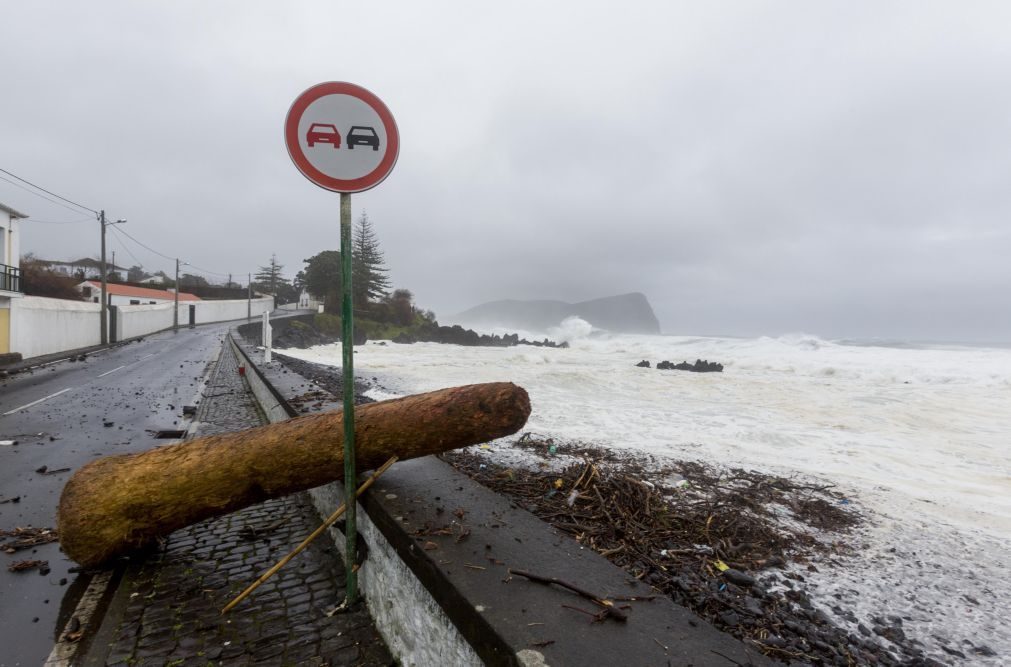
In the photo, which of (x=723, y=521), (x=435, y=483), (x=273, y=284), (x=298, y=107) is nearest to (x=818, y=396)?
(x=723, y=521)

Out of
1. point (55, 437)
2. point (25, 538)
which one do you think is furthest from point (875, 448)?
point (55, 437)

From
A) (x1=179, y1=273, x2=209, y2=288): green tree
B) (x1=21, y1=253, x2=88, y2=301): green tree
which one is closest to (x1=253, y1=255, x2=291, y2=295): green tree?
(x1=179, y1=273, x2=209, y2=288): green tree

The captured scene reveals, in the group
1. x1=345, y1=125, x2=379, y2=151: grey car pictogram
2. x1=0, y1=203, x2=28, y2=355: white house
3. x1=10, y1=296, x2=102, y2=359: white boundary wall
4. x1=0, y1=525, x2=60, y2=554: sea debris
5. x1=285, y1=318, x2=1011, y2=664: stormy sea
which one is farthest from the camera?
x1=10, y1=296, x2=102, y2=359: white boundary wall

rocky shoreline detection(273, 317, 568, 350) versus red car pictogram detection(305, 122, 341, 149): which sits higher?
red car pictogram detection(305, 122, 341, 149)

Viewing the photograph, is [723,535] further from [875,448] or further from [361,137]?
[875,448]

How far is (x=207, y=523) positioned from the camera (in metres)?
4.14

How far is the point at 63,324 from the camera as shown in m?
22.8

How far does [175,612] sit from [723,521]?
4.04 m

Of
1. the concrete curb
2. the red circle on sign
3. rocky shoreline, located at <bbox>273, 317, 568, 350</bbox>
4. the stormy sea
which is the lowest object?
the stormy sea

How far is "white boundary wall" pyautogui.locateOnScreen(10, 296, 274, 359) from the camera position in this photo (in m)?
19.2

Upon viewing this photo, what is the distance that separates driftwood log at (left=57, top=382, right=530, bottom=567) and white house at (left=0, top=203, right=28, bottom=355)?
22.3 metres

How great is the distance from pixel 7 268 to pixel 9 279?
1.37 meters

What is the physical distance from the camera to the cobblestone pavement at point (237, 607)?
254 cm

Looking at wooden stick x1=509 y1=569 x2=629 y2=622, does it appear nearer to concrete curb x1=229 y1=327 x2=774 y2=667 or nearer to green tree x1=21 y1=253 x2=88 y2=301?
concrete curb x1=229 y1=327 x2=774 y2=667
